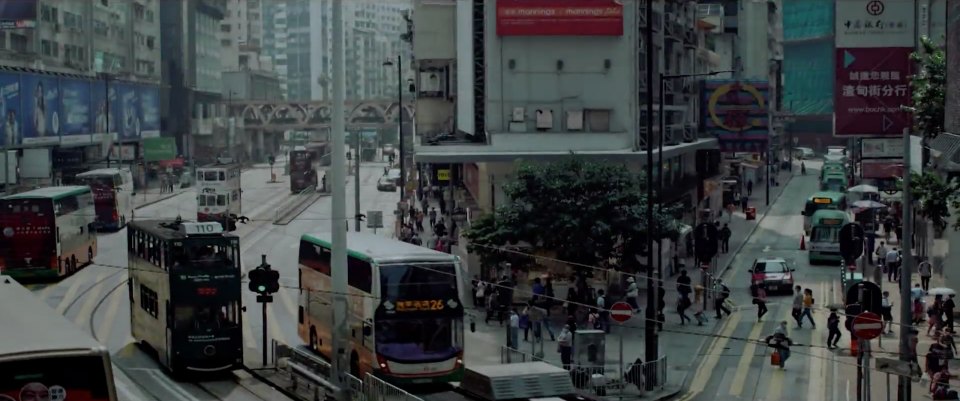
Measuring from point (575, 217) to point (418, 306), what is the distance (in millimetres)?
14156

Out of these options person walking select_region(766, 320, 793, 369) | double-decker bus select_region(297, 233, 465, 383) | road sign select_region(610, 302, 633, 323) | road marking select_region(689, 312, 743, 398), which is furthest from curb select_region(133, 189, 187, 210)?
double-decker bus select_region(297, 233, 465, 383)

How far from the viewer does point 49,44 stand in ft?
327

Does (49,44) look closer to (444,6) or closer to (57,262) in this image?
(444,6)

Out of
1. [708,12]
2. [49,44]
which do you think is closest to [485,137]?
[708,12]

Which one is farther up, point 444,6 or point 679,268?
point 444,6

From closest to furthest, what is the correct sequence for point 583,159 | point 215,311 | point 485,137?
1. point 215,311
2. point 583,159
3. point 485,137

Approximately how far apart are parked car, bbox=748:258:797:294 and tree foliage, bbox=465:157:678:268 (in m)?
5.04

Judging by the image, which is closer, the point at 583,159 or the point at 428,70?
the point at 583,159

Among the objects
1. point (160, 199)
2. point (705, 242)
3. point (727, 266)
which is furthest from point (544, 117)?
point (160, 199)

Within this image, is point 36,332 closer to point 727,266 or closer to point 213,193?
point 727,266

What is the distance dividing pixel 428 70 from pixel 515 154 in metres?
28.4

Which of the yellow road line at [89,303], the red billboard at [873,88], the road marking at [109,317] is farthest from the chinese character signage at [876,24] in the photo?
the yellow road line at [89,303]

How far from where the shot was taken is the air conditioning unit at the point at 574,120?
54781 millimetres

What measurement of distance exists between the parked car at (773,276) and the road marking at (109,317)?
19.7 m
